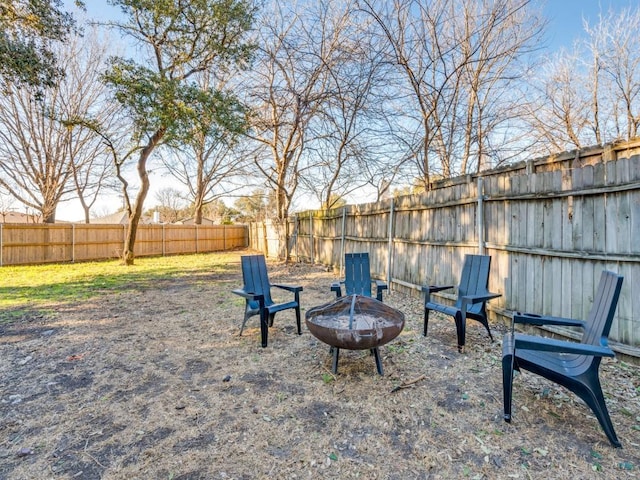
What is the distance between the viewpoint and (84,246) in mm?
12273

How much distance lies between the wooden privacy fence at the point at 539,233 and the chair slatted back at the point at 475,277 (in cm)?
43

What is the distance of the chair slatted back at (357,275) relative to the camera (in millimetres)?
4570

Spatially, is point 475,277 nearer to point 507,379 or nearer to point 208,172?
point 507,379

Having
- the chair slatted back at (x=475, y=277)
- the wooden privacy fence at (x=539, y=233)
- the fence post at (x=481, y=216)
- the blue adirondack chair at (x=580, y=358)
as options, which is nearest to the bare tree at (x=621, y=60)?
the wooden privacy fence at (x=539, y=233)

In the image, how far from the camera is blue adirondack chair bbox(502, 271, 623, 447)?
78.0 inches

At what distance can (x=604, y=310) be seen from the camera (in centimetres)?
218

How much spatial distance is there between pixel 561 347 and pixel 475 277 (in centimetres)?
197

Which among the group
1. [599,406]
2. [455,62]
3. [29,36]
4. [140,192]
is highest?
[29,36]

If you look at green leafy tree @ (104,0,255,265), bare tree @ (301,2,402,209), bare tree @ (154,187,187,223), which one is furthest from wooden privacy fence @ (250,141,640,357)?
bare tree @ (154,187,187,223)

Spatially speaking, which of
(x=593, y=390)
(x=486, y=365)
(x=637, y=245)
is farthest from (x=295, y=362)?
(x=637, y=245)

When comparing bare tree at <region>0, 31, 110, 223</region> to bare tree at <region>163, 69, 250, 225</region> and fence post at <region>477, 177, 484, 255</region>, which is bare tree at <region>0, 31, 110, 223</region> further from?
fence post at <region>477, 177, 484, 255</region>

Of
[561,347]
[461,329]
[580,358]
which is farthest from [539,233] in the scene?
[561,347]

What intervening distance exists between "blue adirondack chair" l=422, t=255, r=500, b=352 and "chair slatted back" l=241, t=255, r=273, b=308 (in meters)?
2.01

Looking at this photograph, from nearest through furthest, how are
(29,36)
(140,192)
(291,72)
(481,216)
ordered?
(481,216) < (29,36) < (291,72) < (140,192)
